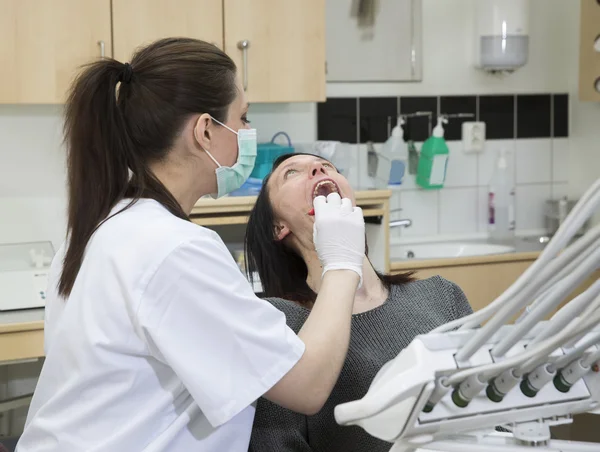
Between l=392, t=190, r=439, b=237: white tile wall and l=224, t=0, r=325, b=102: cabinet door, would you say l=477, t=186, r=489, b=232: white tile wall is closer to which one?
l=392, t=190, r=439, b=237: white tile wall

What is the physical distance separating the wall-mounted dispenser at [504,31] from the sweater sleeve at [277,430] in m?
2.46

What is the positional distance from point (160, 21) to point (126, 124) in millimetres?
1705

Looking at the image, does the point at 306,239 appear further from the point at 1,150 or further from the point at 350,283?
the point at 1,150

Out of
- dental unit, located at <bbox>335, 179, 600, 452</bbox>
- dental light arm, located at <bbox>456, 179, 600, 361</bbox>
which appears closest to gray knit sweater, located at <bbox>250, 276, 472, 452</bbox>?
dental unit, located at <bbox>335, 179, 600, 452</bbox>

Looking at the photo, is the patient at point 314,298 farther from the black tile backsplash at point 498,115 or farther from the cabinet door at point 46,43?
the black tile backsplash at point 498,115

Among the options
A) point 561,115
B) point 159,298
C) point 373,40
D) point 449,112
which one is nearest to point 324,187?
point 159,298

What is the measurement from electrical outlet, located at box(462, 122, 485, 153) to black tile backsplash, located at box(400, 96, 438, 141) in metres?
0.16

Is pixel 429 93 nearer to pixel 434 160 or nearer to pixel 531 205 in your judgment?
pixel 434 160

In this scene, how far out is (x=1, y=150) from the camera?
11.0ft

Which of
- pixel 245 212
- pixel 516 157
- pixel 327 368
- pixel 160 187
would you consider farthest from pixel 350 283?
pixel 516 157

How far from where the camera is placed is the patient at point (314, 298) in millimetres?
1757

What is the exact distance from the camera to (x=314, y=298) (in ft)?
6.44

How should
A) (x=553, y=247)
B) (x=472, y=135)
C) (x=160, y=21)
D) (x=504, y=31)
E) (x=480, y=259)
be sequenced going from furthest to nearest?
1. (x=472, y=135)
2. (x=504, y=31)
3. (x=480, y=259)
4. (x=160, y=21)
5. (x=553, y=247)

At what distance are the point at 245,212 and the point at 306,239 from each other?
1.30m
